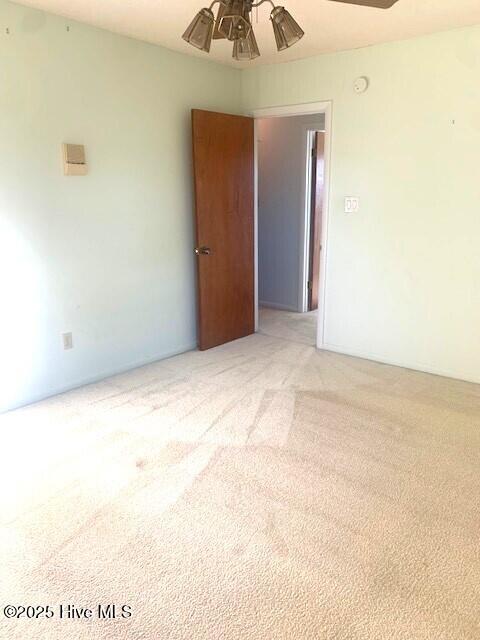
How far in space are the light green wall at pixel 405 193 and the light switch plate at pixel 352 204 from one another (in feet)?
0.13

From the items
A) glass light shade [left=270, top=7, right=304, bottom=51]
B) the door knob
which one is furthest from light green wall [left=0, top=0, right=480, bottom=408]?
glass light shade [left=270, top=7, right=304, bottom=51]

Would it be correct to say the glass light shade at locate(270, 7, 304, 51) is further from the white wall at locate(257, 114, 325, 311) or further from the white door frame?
the white wall at locate(257, 114, 325, 311)

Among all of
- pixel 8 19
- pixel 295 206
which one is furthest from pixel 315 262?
pixel 8 19

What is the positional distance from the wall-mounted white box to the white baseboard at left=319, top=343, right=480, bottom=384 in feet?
8.11

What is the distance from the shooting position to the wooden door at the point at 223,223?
394cm

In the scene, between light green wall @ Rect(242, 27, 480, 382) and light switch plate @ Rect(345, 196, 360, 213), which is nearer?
light green wall @ Rect(242, 27, 480, 382)

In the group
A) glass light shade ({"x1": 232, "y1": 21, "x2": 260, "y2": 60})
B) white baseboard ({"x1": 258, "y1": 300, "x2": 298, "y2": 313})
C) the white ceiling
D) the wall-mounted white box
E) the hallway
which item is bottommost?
the hallway

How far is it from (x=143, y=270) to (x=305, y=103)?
6.29 feet

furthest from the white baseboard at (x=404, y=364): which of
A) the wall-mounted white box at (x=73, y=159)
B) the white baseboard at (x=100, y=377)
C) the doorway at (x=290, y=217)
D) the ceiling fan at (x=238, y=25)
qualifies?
the ceiling fan at (x=238, y=25)

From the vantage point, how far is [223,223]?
4.20m

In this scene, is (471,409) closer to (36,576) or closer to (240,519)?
(240,519)

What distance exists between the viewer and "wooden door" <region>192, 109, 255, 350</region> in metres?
3.94

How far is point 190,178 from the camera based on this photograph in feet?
13.1

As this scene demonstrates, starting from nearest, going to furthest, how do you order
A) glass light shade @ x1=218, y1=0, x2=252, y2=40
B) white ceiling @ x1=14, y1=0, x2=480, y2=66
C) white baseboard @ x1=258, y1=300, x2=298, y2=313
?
glass light shade @ x1=218, y1=0, x2=252, y2=40 → white ceiling @ x1=14, y1=0, x2=480, y2=66 → white baseboard @ x1=258, y1=300, x2=298, y2=313
